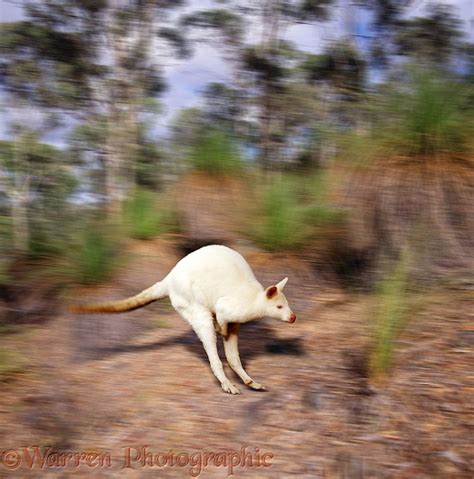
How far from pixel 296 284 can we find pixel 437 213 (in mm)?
1434

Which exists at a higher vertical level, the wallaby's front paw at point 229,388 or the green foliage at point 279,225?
the wallaby's front paw at point 229,388

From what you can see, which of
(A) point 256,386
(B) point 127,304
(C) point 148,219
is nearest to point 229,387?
(A) point 256,386

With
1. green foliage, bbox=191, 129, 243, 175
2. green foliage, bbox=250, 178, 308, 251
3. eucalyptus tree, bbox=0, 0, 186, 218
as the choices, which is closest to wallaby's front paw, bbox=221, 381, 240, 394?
green foliage, bbox=250, 178, 308, 251

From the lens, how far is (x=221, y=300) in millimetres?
3488

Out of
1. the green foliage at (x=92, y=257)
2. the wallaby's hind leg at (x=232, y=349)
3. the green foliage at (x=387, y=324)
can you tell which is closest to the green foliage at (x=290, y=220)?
the green foliage at (x=92, y=257)

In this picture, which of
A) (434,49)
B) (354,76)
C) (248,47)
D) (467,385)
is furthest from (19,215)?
(467,385)

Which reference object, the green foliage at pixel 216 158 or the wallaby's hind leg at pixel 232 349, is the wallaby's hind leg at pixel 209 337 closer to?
the wallaby's hind leg at pixel 232 349

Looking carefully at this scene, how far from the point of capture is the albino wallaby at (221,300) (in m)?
3.46

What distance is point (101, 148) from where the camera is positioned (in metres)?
13.8

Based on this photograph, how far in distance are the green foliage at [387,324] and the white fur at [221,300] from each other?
52 cm

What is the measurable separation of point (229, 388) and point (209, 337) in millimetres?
333

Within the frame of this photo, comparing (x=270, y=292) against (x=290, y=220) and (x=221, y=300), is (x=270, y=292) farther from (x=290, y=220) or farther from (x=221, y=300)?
(x=290, y=220)

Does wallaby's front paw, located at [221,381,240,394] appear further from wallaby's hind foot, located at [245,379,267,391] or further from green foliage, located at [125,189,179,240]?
green foliage, located at [125,189,179,240]

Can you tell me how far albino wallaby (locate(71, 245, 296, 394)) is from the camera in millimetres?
3455
